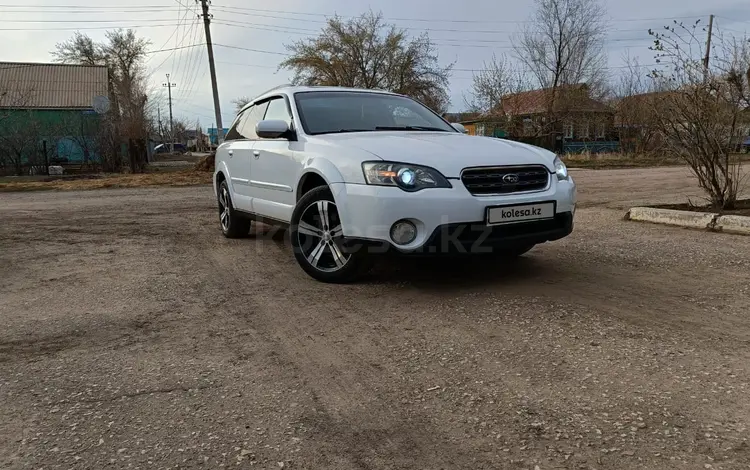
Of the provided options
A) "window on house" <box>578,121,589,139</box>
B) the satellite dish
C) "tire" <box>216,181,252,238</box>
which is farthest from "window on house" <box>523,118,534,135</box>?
"tire" <box>216,181,252,238</box>

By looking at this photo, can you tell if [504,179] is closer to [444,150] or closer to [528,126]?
[444,150]

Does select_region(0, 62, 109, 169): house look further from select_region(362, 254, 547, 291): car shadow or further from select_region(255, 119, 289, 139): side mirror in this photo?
select_region(362, 254, 547, 291): car shadow

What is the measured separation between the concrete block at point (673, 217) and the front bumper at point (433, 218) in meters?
3.65

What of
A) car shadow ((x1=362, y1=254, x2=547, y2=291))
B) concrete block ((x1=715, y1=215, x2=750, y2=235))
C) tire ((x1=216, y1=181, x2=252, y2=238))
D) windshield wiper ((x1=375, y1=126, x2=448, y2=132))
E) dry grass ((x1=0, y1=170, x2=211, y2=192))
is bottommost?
car shadow ((x1=362, y1=254, x2=547, y2=291))

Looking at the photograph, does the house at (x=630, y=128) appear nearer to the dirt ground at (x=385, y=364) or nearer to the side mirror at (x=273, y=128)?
the dirt ground at (x=385, y=364)

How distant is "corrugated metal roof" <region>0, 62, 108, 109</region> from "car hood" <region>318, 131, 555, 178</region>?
3315 centimetres

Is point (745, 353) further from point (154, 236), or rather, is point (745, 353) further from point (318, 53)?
point (318, 53)

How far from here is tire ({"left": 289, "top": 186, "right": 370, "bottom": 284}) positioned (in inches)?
173

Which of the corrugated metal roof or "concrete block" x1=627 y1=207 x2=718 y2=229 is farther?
the corrugated metal roof

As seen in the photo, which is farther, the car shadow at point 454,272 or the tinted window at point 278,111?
the tinted window at point 278,111

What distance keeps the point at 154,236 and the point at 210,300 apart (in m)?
3.40

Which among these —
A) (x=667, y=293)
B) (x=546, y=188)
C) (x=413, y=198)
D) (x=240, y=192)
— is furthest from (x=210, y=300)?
(x=667, y=293)

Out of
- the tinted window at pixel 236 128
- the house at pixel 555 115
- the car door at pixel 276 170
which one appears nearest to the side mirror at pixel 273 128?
the car door at pixel 276 170

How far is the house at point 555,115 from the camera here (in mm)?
32750
